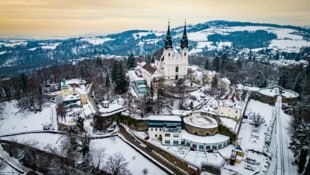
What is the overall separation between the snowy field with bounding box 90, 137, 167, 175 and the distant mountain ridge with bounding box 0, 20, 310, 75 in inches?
3821

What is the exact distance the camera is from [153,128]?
100 ft

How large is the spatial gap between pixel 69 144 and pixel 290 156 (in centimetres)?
2817

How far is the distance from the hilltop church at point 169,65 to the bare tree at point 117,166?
19.5m

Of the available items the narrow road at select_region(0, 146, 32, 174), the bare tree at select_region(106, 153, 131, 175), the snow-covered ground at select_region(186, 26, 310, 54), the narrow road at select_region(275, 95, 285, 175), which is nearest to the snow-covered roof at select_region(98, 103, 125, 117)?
the bare tree at select_region(106, 153, 131, 175)

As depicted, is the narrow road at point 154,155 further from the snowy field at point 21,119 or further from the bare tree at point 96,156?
the snowy field at point 21,119

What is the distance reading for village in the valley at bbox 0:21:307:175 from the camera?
87.6 ft

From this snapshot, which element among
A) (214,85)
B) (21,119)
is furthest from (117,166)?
(214,85)

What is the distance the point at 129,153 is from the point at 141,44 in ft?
463

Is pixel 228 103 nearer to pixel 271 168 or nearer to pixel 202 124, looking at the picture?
pixel 202 124

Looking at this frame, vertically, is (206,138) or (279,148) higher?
(206,138)

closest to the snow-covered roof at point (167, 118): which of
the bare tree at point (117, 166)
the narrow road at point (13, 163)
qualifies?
the bare tree at point (117, 166)

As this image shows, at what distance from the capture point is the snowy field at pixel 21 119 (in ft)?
122

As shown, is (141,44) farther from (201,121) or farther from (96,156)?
(96,156)

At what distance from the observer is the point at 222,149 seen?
28.7 m
